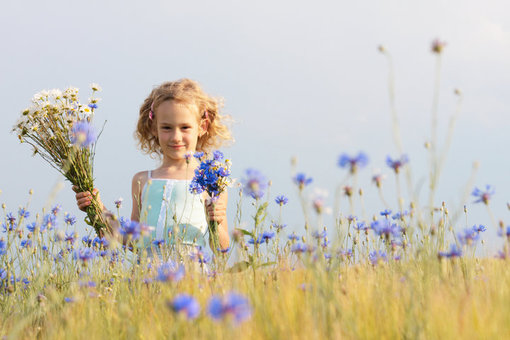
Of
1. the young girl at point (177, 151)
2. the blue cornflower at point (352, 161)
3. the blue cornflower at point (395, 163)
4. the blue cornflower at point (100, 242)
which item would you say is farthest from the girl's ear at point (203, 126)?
the blue cornflower at point (352, 161)

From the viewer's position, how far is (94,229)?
152 inches

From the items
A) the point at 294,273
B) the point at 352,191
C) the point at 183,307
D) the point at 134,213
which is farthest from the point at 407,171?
the point at 134,213

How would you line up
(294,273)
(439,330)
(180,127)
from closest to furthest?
1. (439,330)
2. (294,273)
3. (180,127)

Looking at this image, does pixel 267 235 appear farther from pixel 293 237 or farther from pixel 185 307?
pixel 185 307

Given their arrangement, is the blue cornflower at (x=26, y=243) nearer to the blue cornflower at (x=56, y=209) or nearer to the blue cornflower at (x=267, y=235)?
the blue cornflower at (x=56, y=209)

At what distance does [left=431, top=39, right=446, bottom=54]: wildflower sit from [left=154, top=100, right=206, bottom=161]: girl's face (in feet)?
8.39

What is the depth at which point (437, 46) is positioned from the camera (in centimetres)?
187

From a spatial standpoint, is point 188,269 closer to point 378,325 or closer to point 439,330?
point 378,325

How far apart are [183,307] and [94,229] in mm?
2946

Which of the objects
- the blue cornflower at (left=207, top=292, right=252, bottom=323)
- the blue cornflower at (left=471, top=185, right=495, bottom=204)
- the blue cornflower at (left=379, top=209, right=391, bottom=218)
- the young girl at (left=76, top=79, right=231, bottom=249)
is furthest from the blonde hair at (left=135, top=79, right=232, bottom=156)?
the blue cornflower at (left=207, top=292, right=252, bottom=323)

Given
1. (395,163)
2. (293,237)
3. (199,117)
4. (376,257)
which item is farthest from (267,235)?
(199,117)

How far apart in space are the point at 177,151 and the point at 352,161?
268 cm

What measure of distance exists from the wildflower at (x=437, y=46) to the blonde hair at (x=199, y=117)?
9.16 feet

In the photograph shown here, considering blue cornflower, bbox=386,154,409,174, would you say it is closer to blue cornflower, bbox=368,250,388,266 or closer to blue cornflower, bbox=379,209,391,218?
blue cornflower, bbox=368,250,388,266
